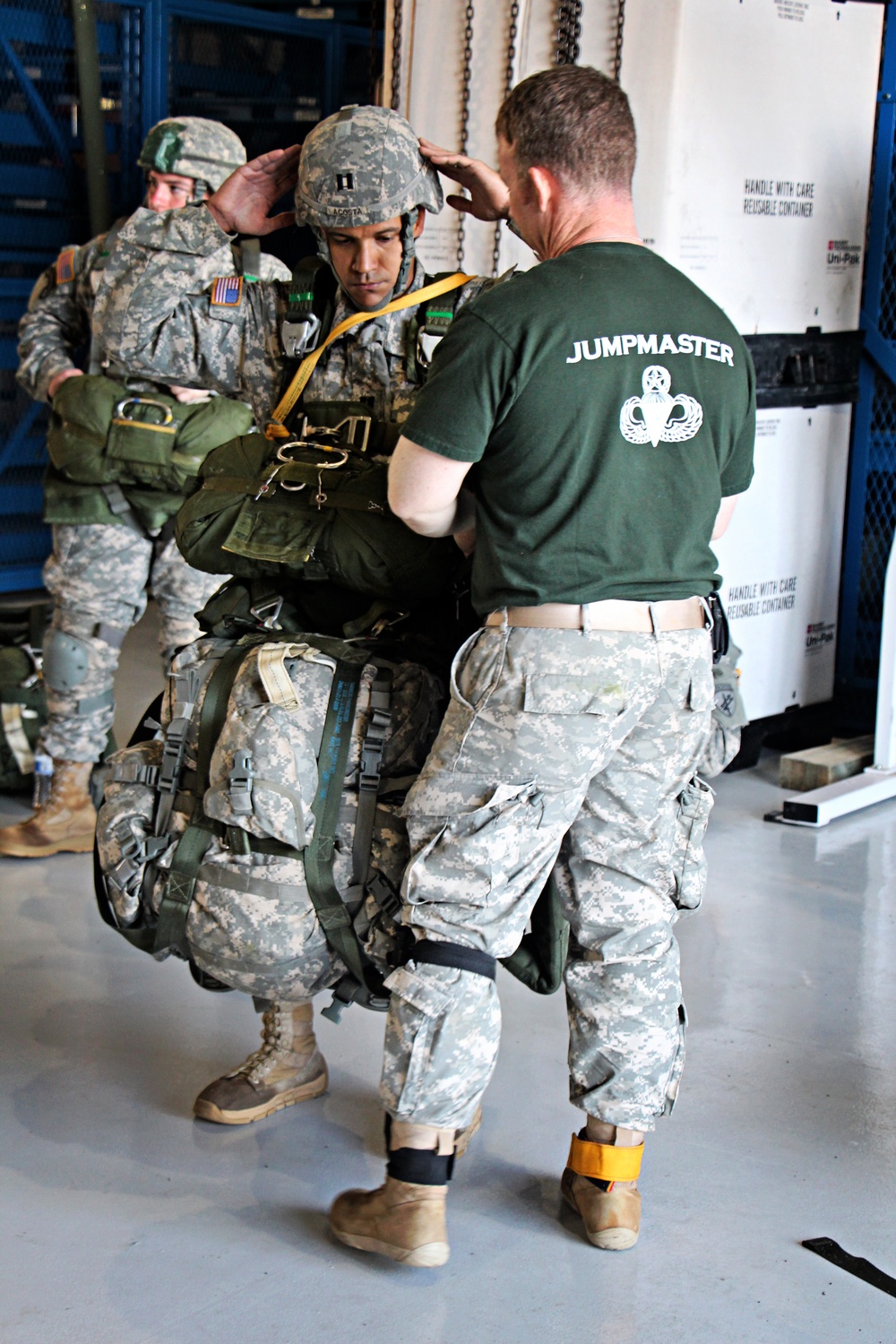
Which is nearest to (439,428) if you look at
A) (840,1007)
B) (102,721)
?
(840,1007)

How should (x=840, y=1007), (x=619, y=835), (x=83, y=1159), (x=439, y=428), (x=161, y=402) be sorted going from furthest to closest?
(x=161, y=402) < (x=840, y=1007) < (x=83, y=1159) < (x=619, y=835) < (x=439, y=428)

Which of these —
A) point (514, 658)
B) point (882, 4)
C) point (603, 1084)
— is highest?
point (882, 4)

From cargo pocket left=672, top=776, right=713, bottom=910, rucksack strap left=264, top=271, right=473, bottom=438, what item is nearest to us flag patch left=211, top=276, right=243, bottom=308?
rucksack strap left=264, top=271, right=473, bottom=438

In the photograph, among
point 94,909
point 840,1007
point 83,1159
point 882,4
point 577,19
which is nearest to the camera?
point 83,1159

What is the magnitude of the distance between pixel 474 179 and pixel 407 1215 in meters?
1.92

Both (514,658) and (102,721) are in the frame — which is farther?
(102,721)

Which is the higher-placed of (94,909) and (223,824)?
(223,824)

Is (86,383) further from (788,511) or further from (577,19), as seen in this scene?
(788,511)

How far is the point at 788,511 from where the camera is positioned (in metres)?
4.82

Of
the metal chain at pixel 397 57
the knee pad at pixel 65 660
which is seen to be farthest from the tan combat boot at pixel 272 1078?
the metal chain at pixel 397 57

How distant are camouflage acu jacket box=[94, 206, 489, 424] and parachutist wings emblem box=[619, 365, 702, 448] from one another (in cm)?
73

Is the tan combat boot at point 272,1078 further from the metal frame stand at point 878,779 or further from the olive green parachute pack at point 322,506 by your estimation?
the metal frame stand at point 878,779

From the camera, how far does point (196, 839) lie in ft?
7.61

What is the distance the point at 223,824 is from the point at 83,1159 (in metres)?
0.69
